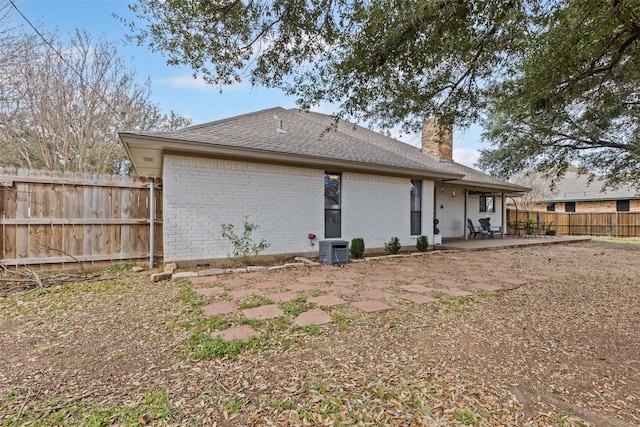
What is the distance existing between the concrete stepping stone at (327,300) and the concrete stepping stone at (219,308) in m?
0.95

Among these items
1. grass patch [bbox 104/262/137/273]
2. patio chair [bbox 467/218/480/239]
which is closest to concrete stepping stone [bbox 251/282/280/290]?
grass patch [bbox 104/262/137/273]

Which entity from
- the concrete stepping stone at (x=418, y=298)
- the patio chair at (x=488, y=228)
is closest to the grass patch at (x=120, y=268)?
the concrete stepping stone at (x=418, y=298)

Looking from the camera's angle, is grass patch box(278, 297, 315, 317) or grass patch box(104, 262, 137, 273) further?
grass patch box(104, 262, 137, 273)

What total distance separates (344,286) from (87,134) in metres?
12.2

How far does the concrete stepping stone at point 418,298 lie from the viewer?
3765 mm

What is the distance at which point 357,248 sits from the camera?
742 cm

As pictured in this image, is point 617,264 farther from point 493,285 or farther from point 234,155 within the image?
point 234,155

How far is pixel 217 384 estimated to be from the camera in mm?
1974

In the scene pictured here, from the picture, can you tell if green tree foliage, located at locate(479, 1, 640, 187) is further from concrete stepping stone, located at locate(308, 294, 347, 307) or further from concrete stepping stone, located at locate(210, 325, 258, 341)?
concrete stepping stone, located at locate(210, 325, 258, 341)

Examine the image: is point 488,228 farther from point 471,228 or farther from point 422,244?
point 422,244

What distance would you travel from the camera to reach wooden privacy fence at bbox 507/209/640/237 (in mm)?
16547

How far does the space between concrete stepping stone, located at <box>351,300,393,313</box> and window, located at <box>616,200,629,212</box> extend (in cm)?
2458

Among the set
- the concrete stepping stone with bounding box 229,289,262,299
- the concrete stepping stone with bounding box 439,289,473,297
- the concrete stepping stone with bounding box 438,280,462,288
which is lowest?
the concrete stepping stone with bounding box 438,280,462,288

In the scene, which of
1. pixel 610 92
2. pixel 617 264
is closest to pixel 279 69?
pixel 610 92
